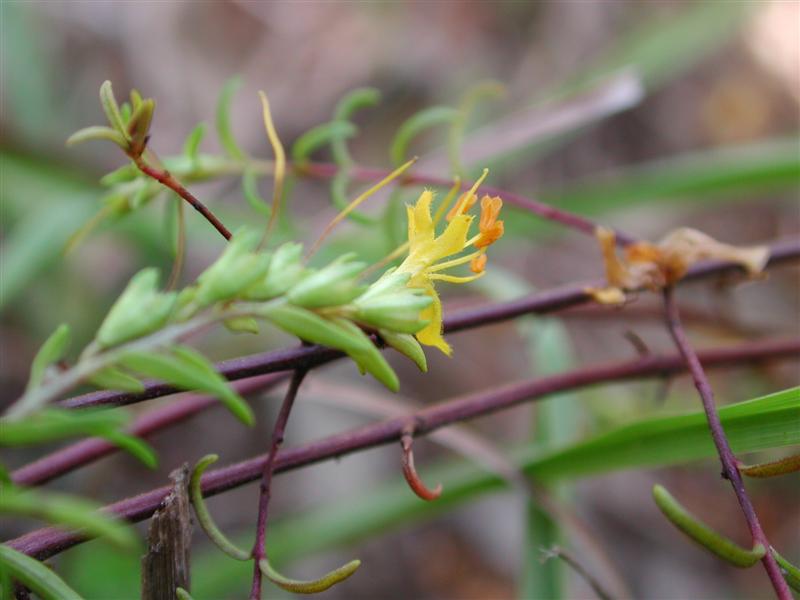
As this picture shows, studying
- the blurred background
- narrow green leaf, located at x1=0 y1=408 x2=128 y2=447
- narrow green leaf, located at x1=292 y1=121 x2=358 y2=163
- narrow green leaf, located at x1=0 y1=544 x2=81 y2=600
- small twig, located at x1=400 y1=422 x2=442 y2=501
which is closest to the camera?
narrow green leaf, located at x1=0 y1=408 x2=128 y2=447

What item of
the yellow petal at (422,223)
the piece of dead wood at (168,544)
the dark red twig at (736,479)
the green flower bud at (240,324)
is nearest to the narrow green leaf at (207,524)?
the piece of dead wood at (168,544)

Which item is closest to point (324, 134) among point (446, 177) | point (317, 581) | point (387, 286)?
point (387, 286)

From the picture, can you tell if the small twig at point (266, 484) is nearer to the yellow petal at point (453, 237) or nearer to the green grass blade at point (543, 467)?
the yellow petal at point (453, 237)

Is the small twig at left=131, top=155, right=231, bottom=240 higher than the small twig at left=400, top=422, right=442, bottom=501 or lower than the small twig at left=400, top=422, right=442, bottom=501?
higher

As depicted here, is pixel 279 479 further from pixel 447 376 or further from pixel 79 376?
pixel 79 376

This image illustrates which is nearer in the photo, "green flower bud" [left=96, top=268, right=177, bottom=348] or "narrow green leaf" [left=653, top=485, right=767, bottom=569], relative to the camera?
"green flower bud" [left=96, top=268, right=177, bottom=348]

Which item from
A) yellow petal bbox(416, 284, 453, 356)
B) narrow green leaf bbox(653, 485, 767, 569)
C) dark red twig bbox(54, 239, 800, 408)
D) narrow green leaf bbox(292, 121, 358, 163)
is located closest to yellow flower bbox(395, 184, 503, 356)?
yellow petal bbox(416, 284, 453, 356)

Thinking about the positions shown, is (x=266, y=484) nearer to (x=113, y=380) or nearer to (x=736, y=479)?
(x=113, y=380)

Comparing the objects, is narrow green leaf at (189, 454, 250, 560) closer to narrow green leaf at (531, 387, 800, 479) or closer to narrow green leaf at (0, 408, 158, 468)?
narrow green leaf at (0, 408, 158, 468)
